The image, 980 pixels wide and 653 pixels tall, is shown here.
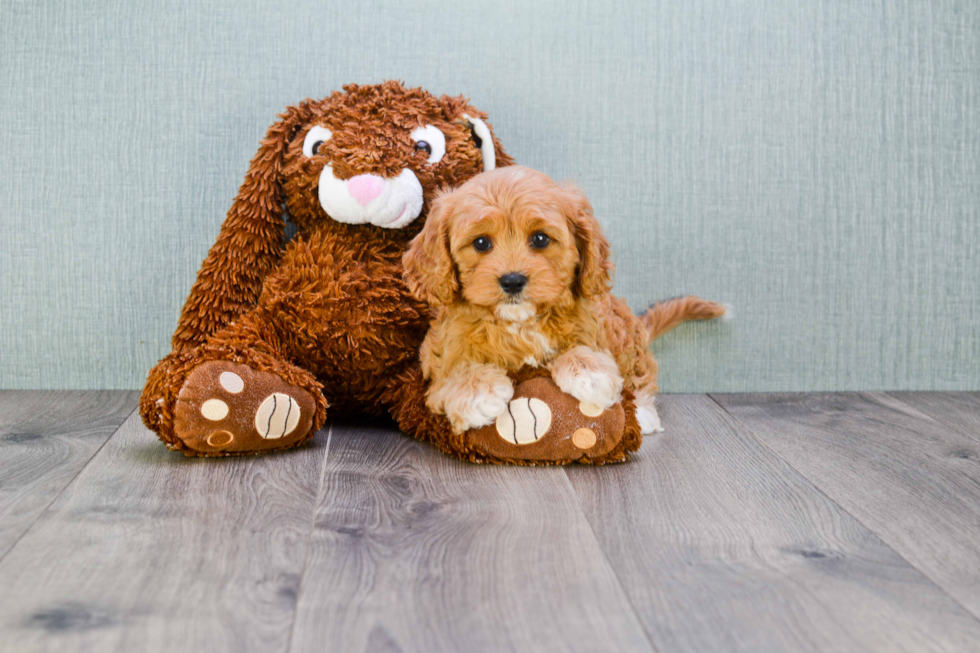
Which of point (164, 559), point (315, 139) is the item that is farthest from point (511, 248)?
point (164, 559)

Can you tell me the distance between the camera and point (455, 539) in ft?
3.29

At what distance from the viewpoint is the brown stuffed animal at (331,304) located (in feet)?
4.20

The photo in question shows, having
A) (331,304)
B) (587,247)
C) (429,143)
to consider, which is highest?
(429,143)

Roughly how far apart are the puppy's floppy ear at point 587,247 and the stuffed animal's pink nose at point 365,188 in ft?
1.08

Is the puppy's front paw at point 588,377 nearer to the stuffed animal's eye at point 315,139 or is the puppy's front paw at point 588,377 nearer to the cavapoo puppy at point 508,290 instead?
the cavapoo puppy at point 508,290

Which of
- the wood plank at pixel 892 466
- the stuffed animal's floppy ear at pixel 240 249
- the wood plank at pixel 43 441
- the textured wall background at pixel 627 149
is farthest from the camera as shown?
the textured wall background at pixel 627 149

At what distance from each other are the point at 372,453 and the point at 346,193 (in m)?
0.45

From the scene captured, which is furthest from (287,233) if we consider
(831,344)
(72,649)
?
(831,344)

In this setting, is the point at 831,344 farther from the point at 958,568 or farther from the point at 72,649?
the point at 72,649

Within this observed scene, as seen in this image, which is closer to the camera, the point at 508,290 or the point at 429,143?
the point at 508,290

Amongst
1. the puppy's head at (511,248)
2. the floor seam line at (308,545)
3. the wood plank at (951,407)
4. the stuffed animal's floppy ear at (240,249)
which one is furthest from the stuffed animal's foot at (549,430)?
the wood plank at (951,407)

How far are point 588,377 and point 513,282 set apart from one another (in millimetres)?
195

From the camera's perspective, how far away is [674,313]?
1753mm

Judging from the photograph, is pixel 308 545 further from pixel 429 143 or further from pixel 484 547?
pixel 429 143
